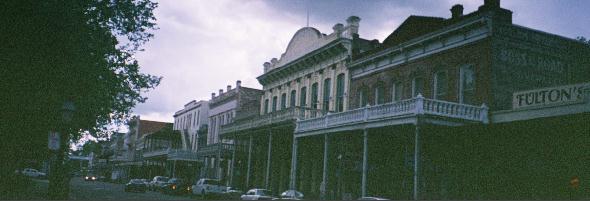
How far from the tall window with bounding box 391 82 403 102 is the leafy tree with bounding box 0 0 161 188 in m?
12.4

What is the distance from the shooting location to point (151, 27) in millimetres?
22656

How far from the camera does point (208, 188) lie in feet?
109

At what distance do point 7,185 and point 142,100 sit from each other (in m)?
8.35

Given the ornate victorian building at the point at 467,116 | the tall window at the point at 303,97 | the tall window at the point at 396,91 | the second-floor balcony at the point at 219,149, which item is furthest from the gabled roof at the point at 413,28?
the second-floor balcony at the point at 219,149

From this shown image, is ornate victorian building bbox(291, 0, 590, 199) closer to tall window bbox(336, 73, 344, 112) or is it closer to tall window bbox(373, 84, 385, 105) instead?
tall window bbox(373, 84, 385, 105)

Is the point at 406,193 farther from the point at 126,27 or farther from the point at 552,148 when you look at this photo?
the point at 126,27

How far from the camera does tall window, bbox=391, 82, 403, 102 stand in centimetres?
2766

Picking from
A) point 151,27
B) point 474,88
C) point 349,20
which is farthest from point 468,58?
point 151,27

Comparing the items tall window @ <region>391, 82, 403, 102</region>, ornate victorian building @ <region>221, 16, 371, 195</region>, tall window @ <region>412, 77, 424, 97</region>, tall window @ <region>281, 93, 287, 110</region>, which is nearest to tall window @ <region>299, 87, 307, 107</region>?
ornate victorian building @ <region>221, 16, 371, 195</region>

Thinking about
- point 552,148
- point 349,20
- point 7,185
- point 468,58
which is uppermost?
point 349,20

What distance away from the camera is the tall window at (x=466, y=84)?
23.1m

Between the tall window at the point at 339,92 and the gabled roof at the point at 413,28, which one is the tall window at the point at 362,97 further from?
the gabled roof at the point at 413,28

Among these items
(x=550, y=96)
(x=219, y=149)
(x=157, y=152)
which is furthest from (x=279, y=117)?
(x=157, y=152)

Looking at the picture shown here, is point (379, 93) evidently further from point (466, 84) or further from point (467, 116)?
point (467, 116)
